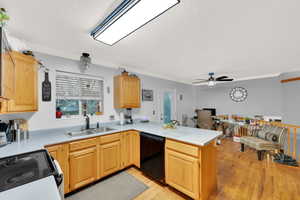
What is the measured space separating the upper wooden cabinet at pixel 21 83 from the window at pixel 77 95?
53cm

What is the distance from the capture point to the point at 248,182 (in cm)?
202

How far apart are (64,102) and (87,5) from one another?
6.21ft

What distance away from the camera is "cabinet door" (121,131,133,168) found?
91.7 inches

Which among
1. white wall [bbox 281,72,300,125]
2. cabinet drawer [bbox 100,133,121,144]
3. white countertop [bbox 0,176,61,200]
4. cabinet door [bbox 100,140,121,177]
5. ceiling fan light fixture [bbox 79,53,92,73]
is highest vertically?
ceiling fan light fixture [bbox 79,53,92,73]

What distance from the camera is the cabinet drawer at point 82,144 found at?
5.68 ft

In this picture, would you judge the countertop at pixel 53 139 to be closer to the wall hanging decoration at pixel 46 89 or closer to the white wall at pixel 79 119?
the white wall at pixel 79 119

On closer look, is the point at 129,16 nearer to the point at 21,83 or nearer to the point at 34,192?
the point at 34,192

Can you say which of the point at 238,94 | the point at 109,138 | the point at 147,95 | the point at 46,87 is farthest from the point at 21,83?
the point at 238,94

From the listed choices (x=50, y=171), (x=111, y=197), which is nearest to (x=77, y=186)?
(x=111, y=197)

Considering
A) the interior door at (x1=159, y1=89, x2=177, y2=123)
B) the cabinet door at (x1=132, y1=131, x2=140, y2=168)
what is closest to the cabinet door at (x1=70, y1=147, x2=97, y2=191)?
the cabinet door at (x1=132, y1=131, x2=140, y2=168)

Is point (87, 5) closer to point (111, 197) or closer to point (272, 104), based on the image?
point (111, 197)

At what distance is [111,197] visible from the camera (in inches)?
67.9

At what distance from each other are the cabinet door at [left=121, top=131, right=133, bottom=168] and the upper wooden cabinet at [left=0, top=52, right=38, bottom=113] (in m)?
1.50

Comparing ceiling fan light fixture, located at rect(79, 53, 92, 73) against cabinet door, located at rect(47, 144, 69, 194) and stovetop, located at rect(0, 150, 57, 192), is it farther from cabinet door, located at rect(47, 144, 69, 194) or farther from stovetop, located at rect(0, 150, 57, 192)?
stovetop, located at rect(0, 150, 57, 192)
